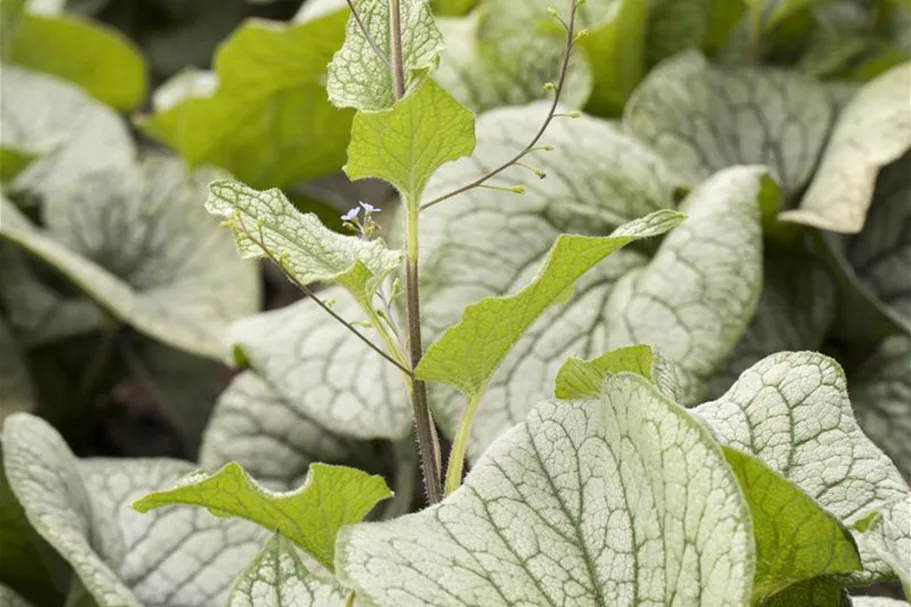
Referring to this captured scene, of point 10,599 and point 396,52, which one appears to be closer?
point 396,52

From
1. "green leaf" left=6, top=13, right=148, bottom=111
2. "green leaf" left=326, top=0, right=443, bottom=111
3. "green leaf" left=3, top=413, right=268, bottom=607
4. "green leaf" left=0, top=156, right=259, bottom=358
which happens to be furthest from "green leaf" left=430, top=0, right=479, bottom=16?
"green leaf" left=326, top=0, right=443, bottom=111

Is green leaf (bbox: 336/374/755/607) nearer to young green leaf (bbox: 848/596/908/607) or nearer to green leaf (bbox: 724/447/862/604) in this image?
green leaf (bbox: 724/447/862/604)

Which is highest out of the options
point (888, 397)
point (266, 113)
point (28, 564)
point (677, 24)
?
point (677, 24)

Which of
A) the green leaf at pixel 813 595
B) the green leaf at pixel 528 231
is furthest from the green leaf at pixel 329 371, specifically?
the green leaf at pixel 813 595

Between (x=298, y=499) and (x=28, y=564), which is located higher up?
(x=298, y=499)

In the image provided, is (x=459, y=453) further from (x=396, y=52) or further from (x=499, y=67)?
(x=499, y=67)

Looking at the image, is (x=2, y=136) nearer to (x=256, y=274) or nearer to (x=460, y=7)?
(x=256, y=274)

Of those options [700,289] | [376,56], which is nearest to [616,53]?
[700,289]
